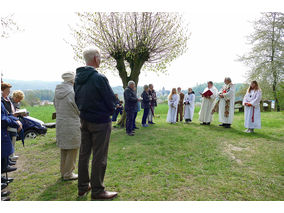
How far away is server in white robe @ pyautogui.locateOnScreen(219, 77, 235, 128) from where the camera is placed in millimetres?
8914

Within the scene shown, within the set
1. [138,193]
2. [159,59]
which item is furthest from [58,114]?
[159,59]

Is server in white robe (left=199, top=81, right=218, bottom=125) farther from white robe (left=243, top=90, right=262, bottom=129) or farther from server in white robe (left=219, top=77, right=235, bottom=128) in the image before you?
white robe (left=243, top=90, right=262, bottom=129)

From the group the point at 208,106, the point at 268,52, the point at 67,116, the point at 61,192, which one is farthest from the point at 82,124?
the point at 268,52

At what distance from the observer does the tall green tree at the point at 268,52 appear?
68.3 feet

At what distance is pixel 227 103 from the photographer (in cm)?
900

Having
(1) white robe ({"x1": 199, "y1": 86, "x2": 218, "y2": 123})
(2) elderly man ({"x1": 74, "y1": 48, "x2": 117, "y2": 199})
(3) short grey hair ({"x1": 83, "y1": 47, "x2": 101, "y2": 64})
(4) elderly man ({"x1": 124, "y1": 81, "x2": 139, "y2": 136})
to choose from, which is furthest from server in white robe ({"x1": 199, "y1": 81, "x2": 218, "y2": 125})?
(3) short grey hair ({"x1": 83, "y1": 47, "x2": 101, "y2": 64})

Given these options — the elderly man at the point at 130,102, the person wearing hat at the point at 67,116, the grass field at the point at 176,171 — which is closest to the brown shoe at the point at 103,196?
the grass field at the point at 176,171

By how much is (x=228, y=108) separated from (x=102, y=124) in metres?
7.78

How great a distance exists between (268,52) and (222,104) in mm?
18070

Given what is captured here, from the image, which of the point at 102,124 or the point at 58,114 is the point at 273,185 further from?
the point at 58,114

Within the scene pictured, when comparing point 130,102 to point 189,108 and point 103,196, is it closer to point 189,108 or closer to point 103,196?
point 189,108

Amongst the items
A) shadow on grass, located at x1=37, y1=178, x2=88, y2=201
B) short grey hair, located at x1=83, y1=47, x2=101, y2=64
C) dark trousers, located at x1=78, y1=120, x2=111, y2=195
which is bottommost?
shadow on grass, located at x1=37, y1=178, x2=88, y2=201

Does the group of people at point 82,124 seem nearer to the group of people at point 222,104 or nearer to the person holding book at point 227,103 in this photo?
the group of people at point 222,104

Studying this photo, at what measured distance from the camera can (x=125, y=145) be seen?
636cm
